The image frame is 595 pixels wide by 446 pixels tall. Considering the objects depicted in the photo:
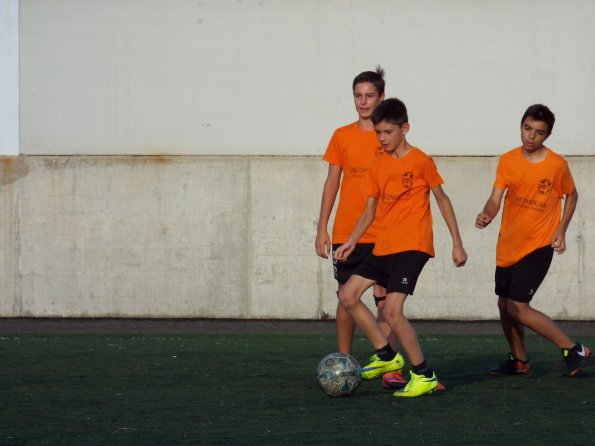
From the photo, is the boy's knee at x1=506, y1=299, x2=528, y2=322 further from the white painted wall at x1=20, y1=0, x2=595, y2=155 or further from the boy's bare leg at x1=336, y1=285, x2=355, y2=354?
the white painted wall at x1=20, y1=0, x2=595, y2=155

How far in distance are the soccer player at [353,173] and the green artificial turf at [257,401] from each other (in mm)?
751

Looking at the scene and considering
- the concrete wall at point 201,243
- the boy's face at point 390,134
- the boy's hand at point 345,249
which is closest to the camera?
the boy's face at point 390,134

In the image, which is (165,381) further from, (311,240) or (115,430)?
(311,240)

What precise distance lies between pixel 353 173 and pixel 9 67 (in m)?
6.09

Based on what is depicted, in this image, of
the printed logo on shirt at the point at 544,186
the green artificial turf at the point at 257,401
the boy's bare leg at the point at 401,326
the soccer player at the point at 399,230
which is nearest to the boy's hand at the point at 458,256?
the soccer player at the point at 399,230

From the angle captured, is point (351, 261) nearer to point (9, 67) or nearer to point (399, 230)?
point (399, 230)

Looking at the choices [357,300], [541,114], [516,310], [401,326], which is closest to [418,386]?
[401,326]

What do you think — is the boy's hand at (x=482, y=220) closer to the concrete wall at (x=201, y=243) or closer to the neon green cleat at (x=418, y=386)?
the neon green cleat at (x=418, y=386)

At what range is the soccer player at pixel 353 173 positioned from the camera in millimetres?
7547

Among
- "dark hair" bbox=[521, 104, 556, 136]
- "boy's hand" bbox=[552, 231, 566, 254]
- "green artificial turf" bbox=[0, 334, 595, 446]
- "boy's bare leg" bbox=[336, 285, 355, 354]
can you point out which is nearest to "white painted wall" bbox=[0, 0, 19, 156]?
"green artificial turf" bbox=[0, 334, 595, 446]

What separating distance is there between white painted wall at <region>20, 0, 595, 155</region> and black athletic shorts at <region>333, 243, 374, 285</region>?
16.1ft

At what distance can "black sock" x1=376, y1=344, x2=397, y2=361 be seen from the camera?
7.44 meters

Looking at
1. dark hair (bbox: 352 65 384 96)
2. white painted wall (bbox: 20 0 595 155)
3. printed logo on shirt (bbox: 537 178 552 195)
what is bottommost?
printed logo on shirt (bbox: 537 178 552 195)

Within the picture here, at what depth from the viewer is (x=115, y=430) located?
19.5ft
